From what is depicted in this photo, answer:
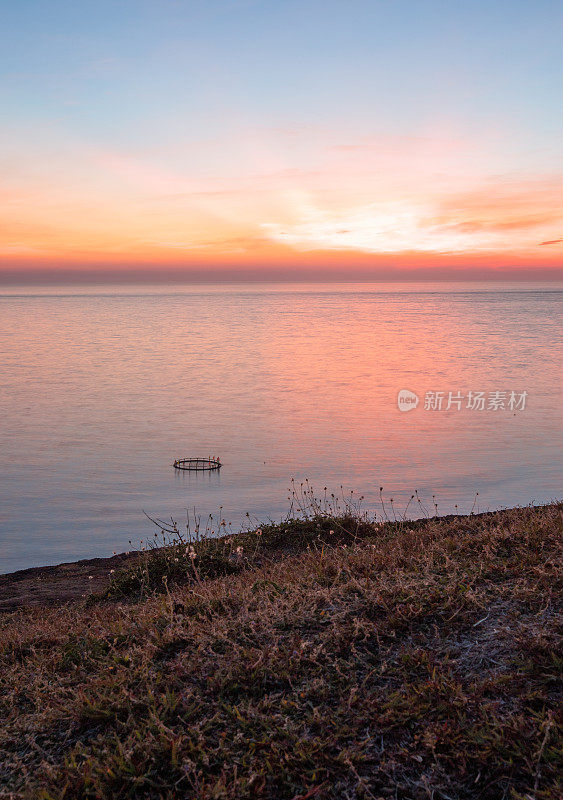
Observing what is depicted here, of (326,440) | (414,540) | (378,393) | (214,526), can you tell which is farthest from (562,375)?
(414,540)

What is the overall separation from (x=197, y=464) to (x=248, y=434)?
5.02 metres

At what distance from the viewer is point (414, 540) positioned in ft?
25.8

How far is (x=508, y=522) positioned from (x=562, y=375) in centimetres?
3369

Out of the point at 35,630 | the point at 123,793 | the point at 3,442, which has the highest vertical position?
the point at 123,793

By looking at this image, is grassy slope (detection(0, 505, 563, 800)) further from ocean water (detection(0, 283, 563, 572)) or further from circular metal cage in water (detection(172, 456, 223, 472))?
circular metal cage in water (detection(172, 456, 223, 472))

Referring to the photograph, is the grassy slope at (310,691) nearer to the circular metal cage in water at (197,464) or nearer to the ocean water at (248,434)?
the ocean water at (248,434)

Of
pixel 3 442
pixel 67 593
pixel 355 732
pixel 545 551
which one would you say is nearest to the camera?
pixel 355 732

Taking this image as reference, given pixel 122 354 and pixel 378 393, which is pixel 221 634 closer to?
pixel 378 393

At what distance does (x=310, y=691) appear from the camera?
13.4 ft

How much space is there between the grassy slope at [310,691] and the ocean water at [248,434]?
793cm

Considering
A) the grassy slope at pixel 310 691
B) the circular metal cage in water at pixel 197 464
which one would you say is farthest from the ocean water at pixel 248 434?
the grassy slope at pixel 310 691

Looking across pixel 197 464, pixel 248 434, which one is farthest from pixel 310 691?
pixel 248 434

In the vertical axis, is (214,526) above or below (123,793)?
below

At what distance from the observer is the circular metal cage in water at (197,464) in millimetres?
18984
